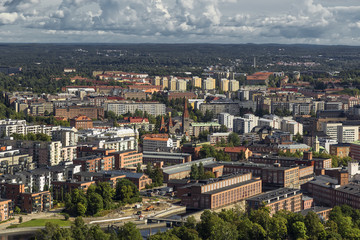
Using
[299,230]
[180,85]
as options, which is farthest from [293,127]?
[180,85]

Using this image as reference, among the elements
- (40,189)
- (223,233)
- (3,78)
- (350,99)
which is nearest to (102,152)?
(40,189)

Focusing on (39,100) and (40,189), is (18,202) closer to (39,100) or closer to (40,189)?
(40,189)

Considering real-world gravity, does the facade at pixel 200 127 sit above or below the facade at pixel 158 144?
below

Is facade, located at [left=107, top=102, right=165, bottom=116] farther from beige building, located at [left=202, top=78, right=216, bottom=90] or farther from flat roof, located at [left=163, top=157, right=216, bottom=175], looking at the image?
flat roof, located at [left=163, top=157, right=216, bottom=175]

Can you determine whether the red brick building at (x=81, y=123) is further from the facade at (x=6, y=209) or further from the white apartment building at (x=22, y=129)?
the facade at (x=6, y=209)

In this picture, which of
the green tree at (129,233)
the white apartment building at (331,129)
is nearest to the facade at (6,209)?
the green tree at (129,233)

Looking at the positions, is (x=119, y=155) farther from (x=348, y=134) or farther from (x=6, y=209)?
A: (x=348, y=134)

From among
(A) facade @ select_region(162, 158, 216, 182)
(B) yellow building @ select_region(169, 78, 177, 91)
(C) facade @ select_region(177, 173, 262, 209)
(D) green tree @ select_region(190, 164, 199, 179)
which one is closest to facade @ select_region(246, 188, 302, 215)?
(C) facade @ select_region(177, 173, 262, 209)

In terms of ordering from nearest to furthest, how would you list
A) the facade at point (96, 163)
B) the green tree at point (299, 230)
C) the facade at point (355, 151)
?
the green tree at point (299, 230) → the facade at point (96, 163) → the facade at point (355, 151)
